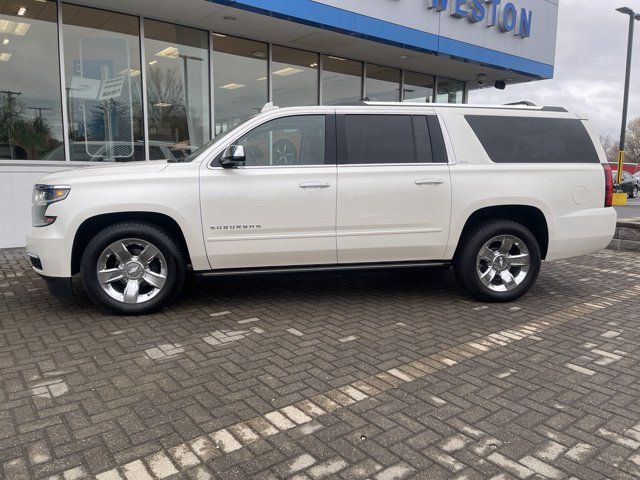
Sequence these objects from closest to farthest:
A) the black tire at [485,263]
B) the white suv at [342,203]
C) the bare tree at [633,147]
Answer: the white suv at [342,203]
the black tire at [485,263]
the bare tree at [633,147]

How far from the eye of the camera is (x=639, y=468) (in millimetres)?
2553

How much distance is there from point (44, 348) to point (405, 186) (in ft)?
11.2

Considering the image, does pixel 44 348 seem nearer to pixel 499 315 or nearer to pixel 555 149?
pixel 499 315

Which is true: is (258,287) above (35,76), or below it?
below

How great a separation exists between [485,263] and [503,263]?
0.61 feet

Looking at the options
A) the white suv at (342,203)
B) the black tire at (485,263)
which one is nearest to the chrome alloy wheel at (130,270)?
the white suv at (342,203)

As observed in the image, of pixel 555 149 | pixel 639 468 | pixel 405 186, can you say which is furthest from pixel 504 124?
pixel 639 468

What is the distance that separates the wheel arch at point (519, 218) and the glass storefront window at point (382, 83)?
7.84m

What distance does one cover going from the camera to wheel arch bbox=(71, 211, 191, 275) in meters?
4.69

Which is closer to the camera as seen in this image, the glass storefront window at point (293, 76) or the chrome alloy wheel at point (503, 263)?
the chrome alloy wheel at point (503, 263)

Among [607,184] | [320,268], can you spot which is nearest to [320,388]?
[320,268]

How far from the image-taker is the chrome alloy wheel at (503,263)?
17.6 feet

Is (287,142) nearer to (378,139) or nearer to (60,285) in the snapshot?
(378,139)

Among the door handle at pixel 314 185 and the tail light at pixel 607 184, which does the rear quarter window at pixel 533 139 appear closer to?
the tail light at pixel 607 184
